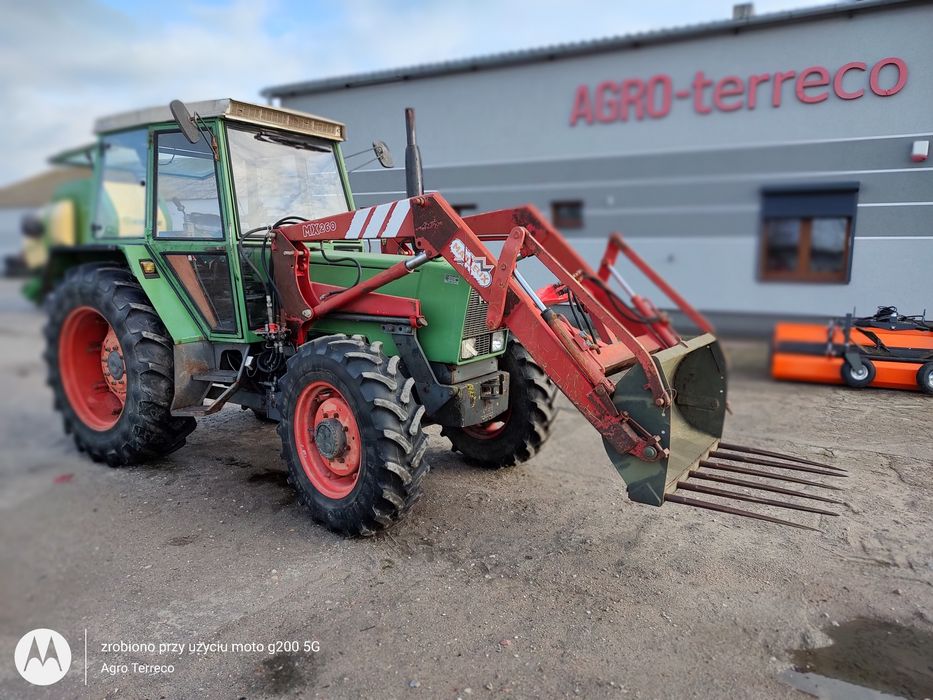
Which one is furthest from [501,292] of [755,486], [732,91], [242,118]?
[732,91]

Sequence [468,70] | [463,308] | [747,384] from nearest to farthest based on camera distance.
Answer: [463,308]
[747,384]
[468,70]

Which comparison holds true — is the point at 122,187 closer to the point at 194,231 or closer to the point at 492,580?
the point at 194,231

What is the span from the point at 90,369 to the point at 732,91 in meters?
6.63

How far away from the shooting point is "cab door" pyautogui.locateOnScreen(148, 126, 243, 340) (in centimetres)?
420

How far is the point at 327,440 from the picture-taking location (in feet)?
12.2

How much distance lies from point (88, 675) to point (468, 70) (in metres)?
6.36

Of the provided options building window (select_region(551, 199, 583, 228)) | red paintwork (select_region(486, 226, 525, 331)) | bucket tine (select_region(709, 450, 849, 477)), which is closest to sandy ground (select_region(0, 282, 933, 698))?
bucket tine (select_region(709, 450, 849, 477))

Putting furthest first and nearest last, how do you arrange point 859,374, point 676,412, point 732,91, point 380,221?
point 732,91
point 676,412
point 380,221
point 859,374

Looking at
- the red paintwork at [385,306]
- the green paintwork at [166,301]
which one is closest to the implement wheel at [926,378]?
the red paintwork at [385,306]

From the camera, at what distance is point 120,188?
16.9 ft

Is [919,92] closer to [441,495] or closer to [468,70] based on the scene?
[441,495]

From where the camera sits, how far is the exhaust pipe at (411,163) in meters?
4.34

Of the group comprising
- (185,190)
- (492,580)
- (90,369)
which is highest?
(185,190)

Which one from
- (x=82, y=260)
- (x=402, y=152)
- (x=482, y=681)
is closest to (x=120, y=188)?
(x=82, y=260)
